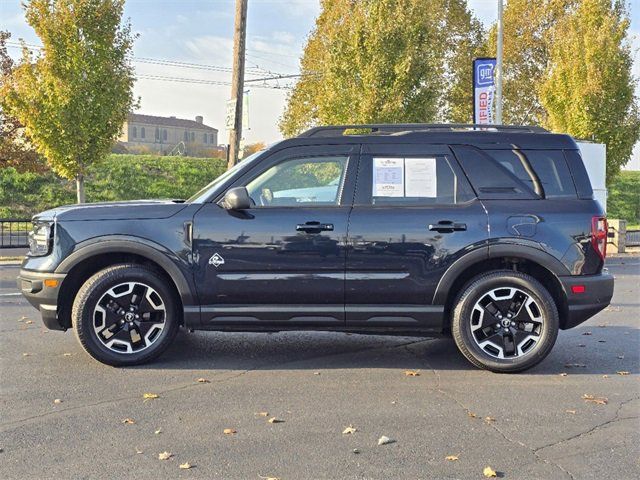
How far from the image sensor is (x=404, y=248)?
222 inches

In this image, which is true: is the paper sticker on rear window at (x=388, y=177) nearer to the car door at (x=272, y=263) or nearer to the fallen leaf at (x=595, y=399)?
the car door at (x=272, y=263)

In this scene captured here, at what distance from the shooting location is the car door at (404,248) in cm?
562

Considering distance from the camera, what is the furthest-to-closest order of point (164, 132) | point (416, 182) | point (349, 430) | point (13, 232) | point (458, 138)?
point (164, 132), point (13, 232), point (458, 138), point (416, 182), point (349, 430)

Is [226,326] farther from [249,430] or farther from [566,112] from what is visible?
[566,112]

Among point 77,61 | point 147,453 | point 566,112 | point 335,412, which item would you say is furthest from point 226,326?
point 566,112

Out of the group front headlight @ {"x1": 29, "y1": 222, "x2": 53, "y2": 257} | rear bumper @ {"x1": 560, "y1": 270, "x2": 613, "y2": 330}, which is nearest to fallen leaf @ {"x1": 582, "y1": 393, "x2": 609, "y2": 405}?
rear bumper @ {"x1": 560, "y1": 270, "x2": 613, "y2": 330}

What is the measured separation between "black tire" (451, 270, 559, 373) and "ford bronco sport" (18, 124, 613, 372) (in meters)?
0.01

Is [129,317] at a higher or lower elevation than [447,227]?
lower

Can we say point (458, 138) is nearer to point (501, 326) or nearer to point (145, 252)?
point (501, 326)

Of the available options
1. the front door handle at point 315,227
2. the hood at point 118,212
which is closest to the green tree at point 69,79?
the hood at point 118,212

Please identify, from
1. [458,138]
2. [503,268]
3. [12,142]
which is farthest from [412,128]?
[12,142]

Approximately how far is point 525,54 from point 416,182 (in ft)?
A: 92.7

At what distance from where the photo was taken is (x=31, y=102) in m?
16.2

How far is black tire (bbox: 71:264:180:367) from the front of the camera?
568 cm
